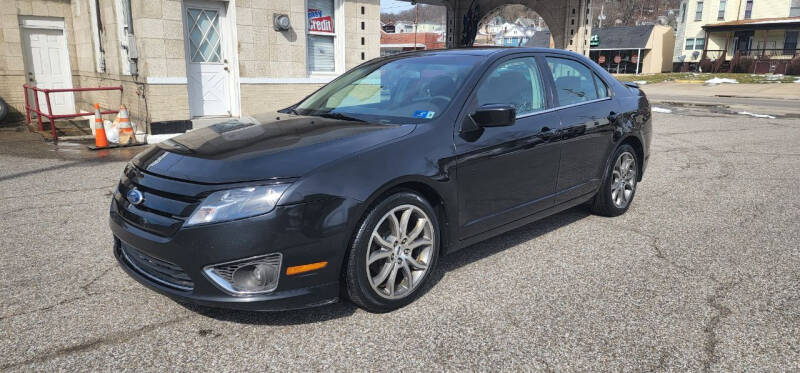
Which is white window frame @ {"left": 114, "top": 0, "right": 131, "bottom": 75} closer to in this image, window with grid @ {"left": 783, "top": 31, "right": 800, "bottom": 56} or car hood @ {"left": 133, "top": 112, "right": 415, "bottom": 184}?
car hood @ {"left": 133, "top": 112, "right": 415, "bottom": 184}

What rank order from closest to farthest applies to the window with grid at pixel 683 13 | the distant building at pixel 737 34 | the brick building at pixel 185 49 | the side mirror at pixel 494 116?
1. the side mirror at pixel 494 116
2. the brick building at pixel 185 49
3. the distant building at pixel 737 34
4. the window with grid at pixel 683 13

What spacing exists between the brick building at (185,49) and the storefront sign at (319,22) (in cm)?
2

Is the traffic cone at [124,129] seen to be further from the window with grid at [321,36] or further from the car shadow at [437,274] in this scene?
the car shadow at [437,274]

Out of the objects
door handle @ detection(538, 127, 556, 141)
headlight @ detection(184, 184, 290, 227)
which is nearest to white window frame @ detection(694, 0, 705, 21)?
door handle @ detection(538, 127, 556, 141)

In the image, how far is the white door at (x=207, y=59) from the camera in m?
10.2

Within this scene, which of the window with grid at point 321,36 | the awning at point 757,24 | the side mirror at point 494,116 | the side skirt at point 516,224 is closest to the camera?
the side mirror at point 494,116

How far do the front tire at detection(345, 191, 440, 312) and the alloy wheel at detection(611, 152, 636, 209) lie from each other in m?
2.53

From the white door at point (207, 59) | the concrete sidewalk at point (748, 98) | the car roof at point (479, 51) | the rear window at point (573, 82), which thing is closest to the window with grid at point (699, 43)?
the concrete sidewalk at point (748, 98)

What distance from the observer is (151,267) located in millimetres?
3068

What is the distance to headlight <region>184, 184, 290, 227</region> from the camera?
275 centimetres

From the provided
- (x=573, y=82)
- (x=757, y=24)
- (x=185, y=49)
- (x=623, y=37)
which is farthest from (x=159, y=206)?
(x=623, y=37)

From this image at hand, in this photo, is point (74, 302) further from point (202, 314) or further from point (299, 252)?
point (299, 252)

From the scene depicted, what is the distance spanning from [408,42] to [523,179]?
251ft

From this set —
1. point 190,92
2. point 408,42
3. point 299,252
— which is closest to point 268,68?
point 190,92
